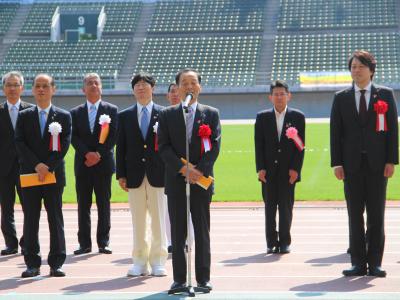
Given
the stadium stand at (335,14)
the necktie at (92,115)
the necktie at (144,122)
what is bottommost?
the necktie at (144,122)

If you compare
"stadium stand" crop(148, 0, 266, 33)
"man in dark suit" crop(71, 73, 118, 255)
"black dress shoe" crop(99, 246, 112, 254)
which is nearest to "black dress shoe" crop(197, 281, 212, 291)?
"black dress shoe" crop(99, 246, 112, 254)

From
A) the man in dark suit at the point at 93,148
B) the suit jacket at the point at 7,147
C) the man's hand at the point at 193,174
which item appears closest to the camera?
the man's hand at the point at 193,174

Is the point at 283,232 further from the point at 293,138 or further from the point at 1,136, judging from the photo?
the point at 1,136

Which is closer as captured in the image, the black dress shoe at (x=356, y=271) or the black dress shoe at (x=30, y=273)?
the black dress shoe at (x=356, y=271)

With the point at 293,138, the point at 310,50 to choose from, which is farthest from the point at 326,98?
the point at 293,138

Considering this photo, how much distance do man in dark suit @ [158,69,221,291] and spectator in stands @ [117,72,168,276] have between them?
1158mm

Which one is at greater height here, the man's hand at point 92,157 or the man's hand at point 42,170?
the man's hand at point 92,157

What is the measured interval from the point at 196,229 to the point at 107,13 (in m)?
50.1

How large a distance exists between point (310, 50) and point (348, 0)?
719 centimetres

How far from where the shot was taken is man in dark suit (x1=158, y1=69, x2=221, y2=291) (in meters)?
6.69

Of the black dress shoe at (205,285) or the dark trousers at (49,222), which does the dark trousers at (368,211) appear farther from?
the dark trousers at (49,222)

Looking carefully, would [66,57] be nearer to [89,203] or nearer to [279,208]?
[89,203]

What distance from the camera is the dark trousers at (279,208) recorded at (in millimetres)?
9328

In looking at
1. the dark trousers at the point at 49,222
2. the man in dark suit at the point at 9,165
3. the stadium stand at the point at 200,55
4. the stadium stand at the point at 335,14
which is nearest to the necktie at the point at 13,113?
the man in dark suit at the point at 9,165
